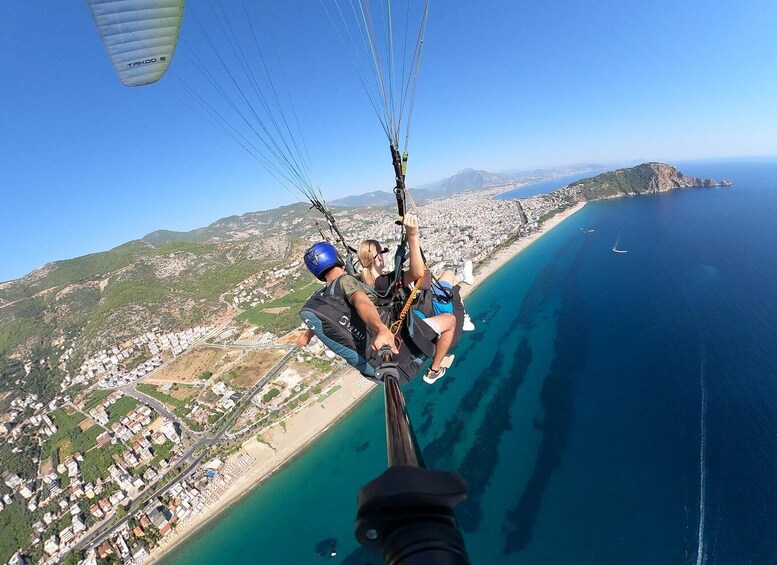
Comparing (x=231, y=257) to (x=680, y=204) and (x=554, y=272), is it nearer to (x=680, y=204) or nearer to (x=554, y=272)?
(x=554, y=272)

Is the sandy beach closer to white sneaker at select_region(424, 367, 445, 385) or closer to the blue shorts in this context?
white sneaker at select_region(424, 367, 445, 385)

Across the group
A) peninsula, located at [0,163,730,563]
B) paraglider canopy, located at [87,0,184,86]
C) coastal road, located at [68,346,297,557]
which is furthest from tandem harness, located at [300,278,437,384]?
coastal road, located at [68,346,297,557]

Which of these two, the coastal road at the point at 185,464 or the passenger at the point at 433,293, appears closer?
the passenger at the point at 433,293

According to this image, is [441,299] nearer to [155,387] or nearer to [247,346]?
[247,346]

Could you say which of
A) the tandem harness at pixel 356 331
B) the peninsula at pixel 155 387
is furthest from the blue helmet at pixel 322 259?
the peninsula at pixel 155 387

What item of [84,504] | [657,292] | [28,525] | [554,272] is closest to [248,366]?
[84,504]

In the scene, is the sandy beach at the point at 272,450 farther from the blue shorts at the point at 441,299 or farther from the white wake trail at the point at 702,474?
the blue shorts at the point at 441,299

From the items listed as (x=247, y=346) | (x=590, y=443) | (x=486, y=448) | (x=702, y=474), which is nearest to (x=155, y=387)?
(x=247, y=346)
